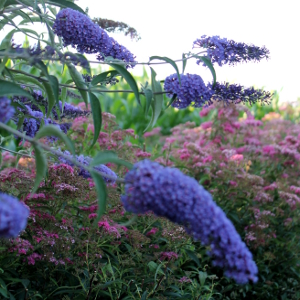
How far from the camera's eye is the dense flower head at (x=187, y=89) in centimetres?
213

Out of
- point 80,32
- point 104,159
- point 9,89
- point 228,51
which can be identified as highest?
point 228,51

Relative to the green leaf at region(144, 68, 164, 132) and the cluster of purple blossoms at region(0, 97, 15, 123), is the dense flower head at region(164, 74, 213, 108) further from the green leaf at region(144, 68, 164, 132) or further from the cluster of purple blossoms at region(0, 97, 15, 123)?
the cluster of purple blossoms at region(0, 97, 15, 123)

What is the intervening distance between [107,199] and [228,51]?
1074mm

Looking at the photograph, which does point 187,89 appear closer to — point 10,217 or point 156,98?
point 156,98

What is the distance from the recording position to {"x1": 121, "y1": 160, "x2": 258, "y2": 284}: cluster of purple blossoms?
4.32 ft

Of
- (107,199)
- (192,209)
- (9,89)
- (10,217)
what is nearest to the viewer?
(10,217)

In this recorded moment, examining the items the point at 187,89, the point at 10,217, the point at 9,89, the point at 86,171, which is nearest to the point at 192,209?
the point at 10,217

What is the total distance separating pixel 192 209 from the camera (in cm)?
133

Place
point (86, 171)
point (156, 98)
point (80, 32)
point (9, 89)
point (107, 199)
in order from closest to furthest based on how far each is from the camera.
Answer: point (9, 89)
point (80, 32)
point (156, 98)
point (86, 171)
point (107, 199)

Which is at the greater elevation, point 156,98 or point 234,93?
point 234,93

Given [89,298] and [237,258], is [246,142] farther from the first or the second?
[237,258]

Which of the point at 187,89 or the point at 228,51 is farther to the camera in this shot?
the point at 228,51

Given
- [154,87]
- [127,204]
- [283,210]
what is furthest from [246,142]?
[127,204]

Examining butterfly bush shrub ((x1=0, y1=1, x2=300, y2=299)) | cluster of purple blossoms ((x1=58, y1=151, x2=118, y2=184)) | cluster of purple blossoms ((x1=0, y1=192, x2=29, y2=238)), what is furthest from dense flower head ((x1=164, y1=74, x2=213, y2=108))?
cluster of purple blossoms ((x1=0, y1=192, x2=29, y2=238))
